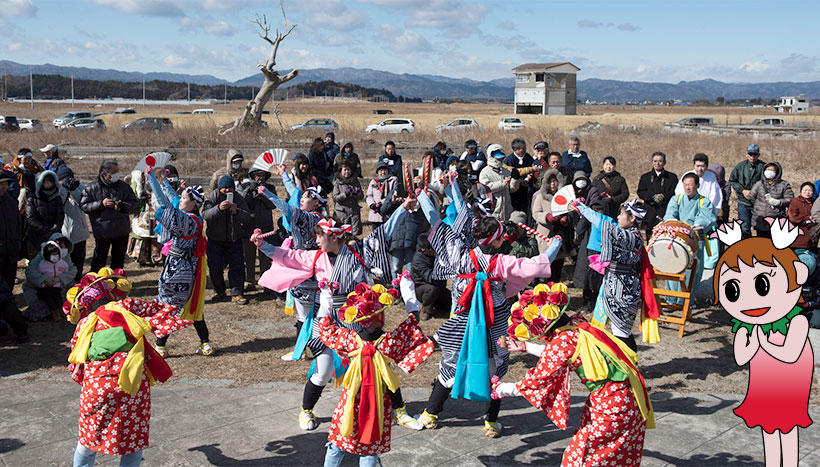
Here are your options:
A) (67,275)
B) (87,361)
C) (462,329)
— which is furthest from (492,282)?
(67,275)

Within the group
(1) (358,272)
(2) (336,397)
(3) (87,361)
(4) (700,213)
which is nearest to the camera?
(3) (87,361)

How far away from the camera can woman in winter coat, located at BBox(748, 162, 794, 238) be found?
35.4 feet

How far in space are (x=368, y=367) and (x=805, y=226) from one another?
6436mm

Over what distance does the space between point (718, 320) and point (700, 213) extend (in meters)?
1.42

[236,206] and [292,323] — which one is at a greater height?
[236,206]

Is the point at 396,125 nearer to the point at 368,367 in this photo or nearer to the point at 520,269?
the point at 520,269

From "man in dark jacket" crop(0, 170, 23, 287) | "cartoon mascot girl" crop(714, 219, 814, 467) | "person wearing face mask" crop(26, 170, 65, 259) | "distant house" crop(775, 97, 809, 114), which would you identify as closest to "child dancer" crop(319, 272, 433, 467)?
"cartoon mascot girl" crop(714, 219, 814, 467)

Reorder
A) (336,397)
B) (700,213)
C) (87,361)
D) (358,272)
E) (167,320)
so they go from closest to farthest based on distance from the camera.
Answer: (87,361)
(167,320)
(358,272)
(336,397)
(700,213)

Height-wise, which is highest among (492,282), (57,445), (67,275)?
(492,282)

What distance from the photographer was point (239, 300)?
958 cm

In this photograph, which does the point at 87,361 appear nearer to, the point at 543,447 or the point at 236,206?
the point at 543,447

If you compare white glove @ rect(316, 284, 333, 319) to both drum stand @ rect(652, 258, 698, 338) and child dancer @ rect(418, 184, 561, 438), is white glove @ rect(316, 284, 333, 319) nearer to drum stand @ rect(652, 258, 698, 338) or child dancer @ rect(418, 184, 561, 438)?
child dancer @ rect(418, 184, 561, 438)

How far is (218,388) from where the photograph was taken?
6691mm

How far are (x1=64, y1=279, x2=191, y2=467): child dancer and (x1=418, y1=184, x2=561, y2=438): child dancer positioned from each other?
221 centimetres
